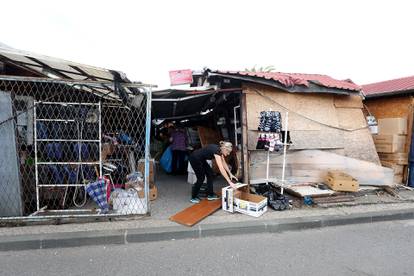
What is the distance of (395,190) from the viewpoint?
6.30m

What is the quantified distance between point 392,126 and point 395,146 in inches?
22.7

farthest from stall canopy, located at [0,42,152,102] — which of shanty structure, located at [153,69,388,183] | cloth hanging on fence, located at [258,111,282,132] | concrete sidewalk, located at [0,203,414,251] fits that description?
cloth hanging on fence, located at [258,111,282,132]

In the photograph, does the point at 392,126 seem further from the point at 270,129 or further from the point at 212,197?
the point at 212,197

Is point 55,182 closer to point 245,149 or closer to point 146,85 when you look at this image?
point 146,85

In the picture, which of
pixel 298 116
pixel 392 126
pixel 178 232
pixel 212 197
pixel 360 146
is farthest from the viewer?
pixel 392 126

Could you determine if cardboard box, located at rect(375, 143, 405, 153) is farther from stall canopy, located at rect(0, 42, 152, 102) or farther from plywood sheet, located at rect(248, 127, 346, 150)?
stall canopy, located at rect(0, 42, 152, 102)

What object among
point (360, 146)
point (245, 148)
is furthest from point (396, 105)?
point (245, 148)

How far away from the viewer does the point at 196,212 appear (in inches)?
185

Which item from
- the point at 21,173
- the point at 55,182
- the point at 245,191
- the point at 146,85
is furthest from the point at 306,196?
the point at 21,173

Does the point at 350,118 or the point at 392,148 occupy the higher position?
the point at 350,118

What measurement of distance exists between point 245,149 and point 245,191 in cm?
99

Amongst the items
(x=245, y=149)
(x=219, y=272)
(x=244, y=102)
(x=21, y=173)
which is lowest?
(x=219, y=272)

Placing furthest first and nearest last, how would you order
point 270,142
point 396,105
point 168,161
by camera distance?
point 168,161
point 396,105
point 270,142

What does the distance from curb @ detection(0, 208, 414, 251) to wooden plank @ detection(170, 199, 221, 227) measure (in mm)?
209
